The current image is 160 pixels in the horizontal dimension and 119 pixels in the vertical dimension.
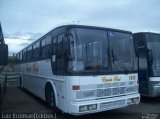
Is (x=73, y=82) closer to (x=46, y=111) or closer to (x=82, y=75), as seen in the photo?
(x=82, y=75)

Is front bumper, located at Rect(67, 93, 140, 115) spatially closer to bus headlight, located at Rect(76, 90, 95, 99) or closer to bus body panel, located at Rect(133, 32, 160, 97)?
bus headlight, located at Rect(76, 90, 95, 99)

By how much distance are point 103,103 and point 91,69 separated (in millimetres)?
1014

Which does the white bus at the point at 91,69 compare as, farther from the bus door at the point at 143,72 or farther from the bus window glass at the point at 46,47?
A: the bus door at the point at 143,72

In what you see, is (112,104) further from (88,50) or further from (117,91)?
(88,50)

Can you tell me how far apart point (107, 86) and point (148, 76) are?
3521 millimetres

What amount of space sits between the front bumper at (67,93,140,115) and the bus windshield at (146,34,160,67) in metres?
2.89

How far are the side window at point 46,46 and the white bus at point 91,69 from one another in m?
0.39

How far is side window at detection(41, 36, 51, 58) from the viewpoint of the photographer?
27.9 ft

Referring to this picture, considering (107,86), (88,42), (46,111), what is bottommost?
(46,111)

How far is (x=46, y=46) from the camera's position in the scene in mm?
8922

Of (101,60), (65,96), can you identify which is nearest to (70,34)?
(101,60)

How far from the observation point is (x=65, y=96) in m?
6.76

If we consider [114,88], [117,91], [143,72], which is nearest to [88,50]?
[114,88]

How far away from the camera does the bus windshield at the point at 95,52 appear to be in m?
6.57
